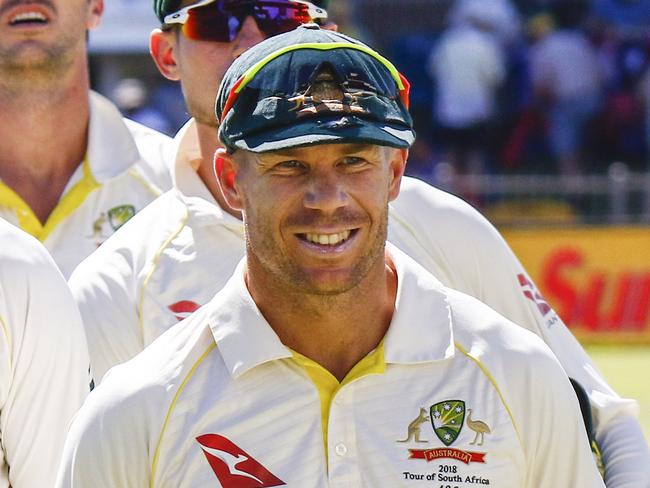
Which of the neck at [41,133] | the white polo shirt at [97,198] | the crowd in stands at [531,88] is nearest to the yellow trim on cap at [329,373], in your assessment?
the white polo shirt at [97,198]

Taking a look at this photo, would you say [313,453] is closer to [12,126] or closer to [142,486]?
[142,486]

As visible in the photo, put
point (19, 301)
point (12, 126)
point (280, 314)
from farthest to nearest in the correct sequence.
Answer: point (12, 126), point (19, 301), point (280, 314)

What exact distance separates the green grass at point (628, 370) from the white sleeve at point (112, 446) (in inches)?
321

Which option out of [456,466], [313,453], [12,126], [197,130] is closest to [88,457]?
[313,453]

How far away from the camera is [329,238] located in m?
3.07

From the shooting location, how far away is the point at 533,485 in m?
3.10

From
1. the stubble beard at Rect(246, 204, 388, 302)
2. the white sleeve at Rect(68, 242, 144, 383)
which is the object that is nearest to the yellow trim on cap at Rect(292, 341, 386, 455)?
the stubble beard at Rect(246, 204, 388, 302)

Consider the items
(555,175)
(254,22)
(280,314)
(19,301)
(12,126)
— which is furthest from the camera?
(555,175)

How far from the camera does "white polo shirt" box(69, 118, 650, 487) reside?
3.97 metres

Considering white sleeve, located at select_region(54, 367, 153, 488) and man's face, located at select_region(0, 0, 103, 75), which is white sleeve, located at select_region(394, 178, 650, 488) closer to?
white sleeve, located at select_region(54, 367, 153, 488)

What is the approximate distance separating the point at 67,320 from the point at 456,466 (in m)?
1.13

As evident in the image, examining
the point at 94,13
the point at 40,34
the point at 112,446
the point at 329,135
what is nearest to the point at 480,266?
the point at 329,135

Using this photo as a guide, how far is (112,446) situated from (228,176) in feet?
2.20

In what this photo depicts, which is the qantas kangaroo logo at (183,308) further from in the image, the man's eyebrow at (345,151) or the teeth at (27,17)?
the teeth at (27,17)
